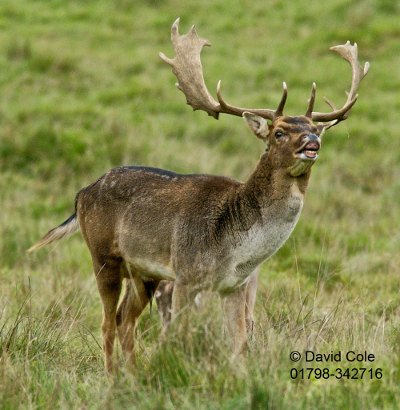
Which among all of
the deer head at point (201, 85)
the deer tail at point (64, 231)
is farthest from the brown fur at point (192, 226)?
the deer head at point (201, 85)

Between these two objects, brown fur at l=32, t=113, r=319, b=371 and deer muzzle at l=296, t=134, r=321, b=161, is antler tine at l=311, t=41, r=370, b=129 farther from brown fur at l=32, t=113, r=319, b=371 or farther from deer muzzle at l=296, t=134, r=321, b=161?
deer muzzle at l=296, t=134, r=321, b=161

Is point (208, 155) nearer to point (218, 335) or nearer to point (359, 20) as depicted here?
point (359, 20)

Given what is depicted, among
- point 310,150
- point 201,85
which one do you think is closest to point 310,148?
point 310,150

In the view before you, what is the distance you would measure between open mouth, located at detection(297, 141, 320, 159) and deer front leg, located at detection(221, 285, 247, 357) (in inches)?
42.4

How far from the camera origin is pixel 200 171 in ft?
34.0

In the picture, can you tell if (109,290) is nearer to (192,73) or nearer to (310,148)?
(192,73)

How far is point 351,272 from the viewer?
Result: 7.30 metres

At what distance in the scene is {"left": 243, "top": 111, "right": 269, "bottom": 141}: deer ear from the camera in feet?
16.5

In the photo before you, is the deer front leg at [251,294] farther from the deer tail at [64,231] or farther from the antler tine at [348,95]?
the deer tail at [64,231]

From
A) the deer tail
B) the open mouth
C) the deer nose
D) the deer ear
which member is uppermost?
the deer ear

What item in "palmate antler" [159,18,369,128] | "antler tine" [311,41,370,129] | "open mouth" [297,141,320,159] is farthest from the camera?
"palmate antler" [159,18,369,128]

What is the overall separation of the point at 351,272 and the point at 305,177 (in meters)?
2.60

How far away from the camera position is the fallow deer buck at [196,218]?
492 cm

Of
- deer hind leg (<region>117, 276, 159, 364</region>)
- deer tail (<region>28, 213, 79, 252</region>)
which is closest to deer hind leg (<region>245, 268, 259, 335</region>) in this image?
deer hind leg (<region>117, 276, 159, 364</region>)
